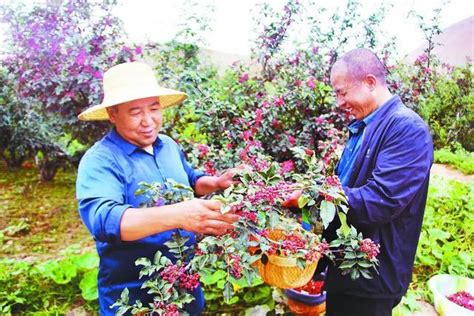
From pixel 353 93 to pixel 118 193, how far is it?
48.9 inches

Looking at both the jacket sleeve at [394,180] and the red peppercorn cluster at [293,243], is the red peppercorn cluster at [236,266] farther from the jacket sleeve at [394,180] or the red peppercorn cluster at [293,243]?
the jacket sleeve at [394,180]

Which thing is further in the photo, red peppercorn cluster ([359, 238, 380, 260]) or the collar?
the collar

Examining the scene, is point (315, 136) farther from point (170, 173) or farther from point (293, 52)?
point (170, 173)

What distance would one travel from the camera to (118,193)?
5.00 feet

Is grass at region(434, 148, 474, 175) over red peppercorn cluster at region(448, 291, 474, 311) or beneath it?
beneath

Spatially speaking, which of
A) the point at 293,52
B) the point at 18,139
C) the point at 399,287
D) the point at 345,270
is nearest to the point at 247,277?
the point at 345,270

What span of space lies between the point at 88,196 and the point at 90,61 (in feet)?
8.80

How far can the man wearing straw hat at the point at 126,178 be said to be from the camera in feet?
4.44

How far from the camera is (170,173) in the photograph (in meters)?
1.88

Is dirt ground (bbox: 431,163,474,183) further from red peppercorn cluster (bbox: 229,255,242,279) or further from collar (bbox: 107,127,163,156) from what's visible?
red peppercorn cluster (bbox: 229,255,242,279)

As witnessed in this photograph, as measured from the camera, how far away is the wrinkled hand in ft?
4.21

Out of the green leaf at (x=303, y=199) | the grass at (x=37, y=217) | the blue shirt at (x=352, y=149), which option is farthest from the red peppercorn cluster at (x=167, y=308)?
the grass at (x=37, y=217)

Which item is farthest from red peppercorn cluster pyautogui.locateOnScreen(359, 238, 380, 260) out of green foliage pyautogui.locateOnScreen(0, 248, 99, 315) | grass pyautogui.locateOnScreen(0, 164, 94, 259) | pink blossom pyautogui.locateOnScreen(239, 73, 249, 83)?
grass pyautogui.locateOnScreen(0, 164, 94, 259)

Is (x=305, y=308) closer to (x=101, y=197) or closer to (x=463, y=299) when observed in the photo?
(x=463, y=299)
